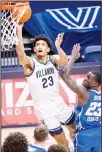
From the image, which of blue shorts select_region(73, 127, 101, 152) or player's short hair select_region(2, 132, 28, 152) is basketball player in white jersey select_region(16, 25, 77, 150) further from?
player's short hair select_region(2, 132, 28, 152)

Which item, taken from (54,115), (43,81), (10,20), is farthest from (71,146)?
(10,20)

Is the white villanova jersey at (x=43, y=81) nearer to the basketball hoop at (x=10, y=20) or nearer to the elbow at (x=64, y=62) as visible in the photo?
the elbow at (x=64, y=62)

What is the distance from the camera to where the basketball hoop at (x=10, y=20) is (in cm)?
490

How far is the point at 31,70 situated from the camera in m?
4.84

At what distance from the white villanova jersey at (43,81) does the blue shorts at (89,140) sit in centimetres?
42

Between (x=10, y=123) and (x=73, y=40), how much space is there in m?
1.80

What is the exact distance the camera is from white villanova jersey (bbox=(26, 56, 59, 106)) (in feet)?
15.9

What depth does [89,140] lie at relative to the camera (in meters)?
4.68

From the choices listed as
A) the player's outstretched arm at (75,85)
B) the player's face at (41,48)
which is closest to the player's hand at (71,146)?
the player's outstretched arm at (75,85)

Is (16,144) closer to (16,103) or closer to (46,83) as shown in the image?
(46,83)

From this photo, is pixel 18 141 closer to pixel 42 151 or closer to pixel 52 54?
pixel 42 151

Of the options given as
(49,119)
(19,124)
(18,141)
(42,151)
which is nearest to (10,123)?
(19,124)

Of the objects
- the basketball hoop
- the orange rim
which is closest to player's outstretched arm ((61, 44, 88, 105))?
the basketball hoop

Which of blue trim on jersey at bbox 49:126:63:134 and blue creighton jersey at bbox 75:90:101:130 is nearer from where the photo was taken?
blue creighton jersey at bbox 75:90:101:130
